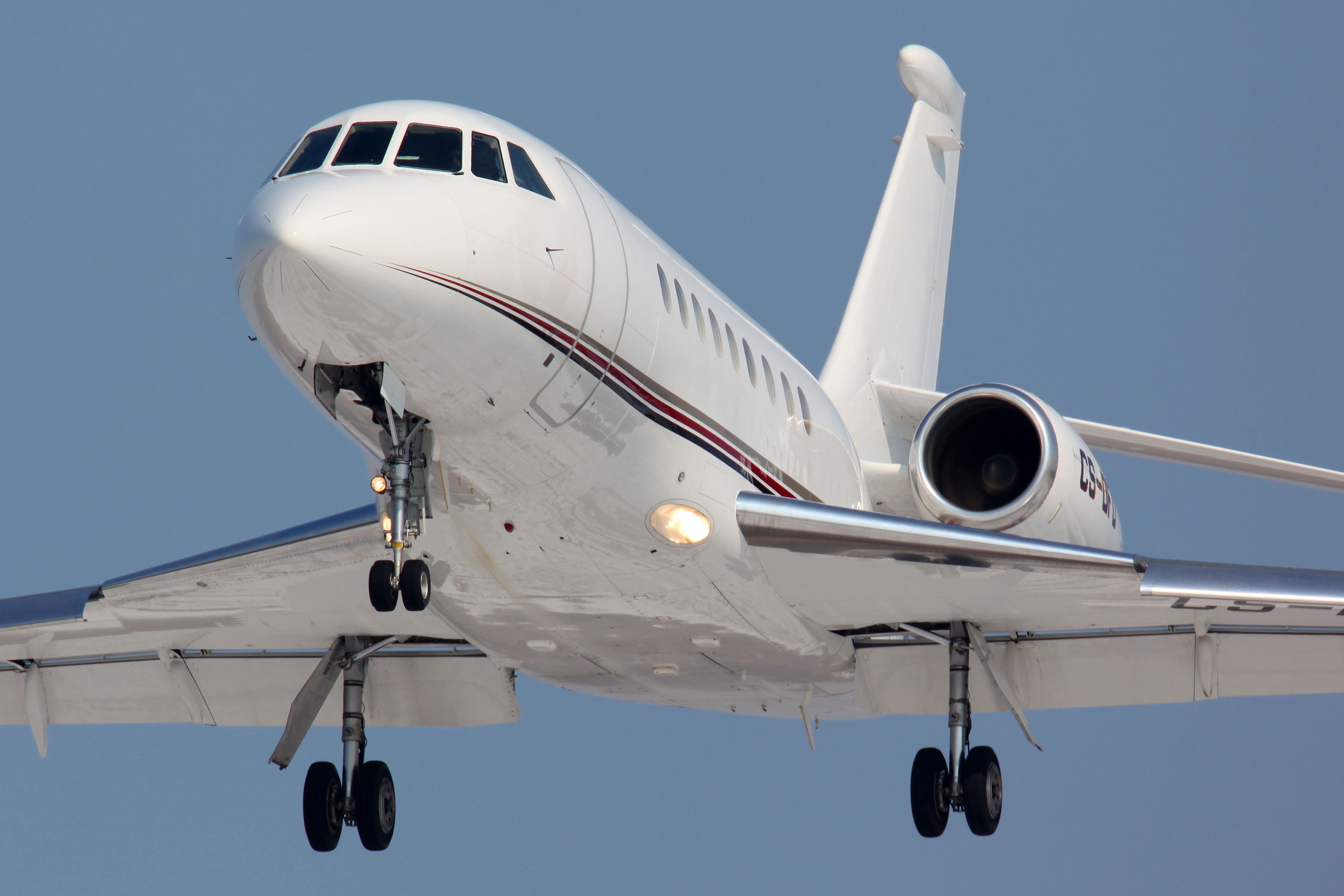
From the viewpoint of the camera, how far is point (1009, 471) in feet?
46.5

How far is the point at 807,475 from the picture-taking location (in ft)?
43.6

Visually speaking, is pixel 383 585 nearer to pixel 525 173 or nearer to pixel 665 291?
pixel 525 173

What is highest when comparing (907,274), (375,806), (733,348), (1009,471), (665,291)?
(907,274)

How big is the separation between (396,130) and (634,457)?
2493mm

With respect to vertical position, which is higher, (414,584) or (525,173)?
(525,173)

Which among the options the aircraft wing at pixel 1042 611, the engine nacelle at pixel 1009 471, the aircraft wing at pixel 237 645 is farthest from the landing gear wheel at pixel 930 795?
the aircraft wing at pixel 237 645

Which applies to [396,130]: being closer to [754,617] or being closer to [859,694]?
[754,617]

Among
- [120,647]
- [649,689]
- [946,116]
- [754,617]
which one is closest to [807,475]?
[754,617]

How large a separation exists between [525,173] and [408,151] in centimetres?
76

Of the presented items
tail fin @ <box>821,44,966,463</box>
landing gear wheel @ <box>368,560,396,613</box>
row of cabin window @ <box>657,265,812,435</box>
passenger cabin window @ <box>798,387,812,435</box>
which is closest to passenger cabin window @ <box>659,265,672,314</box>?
row of cabin window @ <box>657,265,812,435</box>

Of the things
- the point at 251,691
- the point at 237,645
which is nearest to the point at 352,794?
the point at 237,645

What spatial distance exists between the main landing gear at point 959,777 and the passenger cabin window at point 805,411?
1958mm

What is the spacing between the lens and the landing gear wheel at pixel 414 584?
989 cm

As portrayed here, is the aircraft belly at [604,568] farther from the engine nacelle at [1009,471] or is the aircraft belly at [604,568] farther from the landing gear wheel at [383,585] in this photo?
the engine nacelle at [1009,471]
